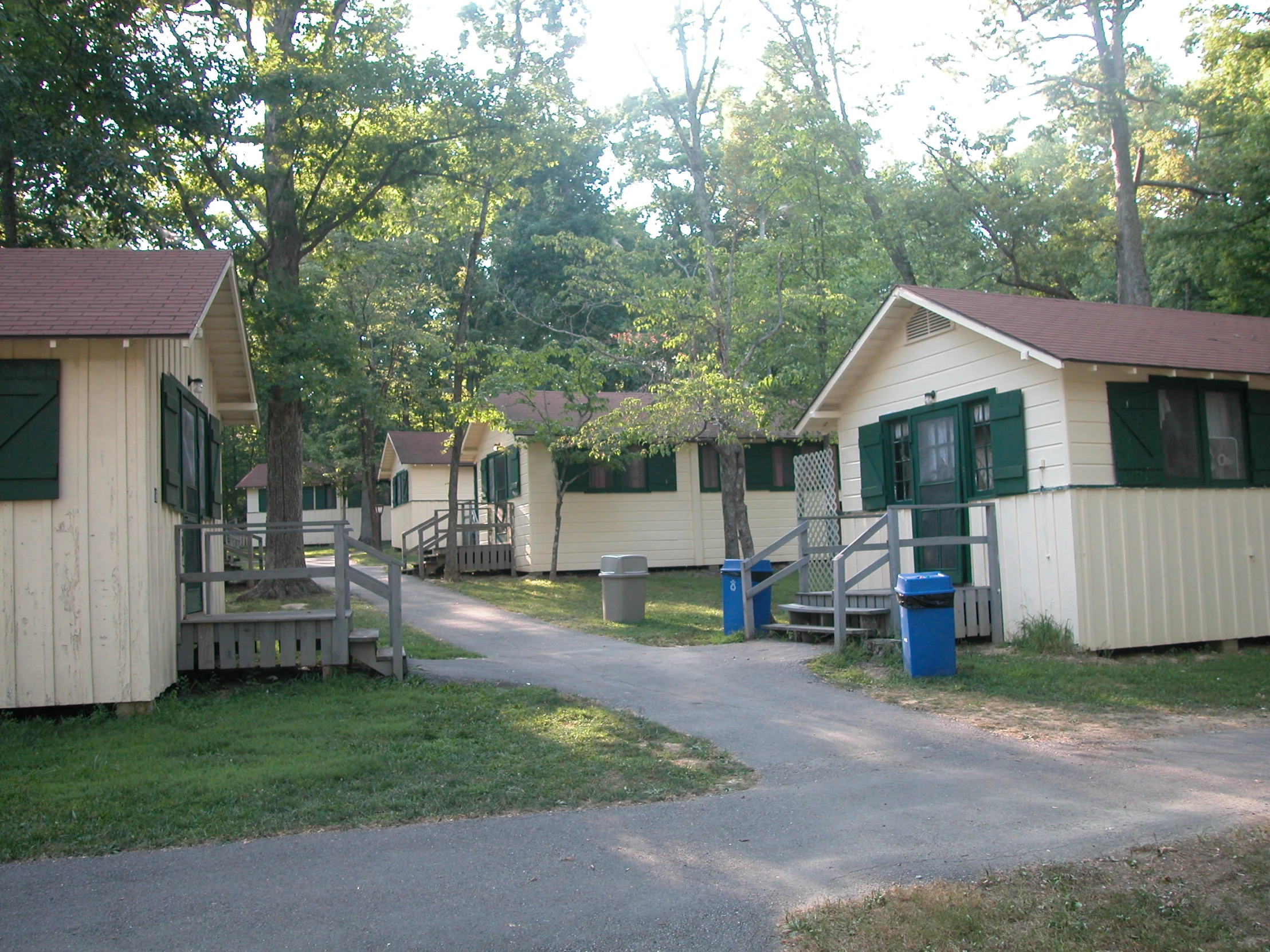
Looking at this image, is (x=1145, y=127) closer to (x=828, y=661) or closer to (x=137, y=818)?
(x=828, y=661)

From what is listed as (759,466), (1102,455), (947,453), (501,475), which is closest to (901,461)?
(947,453)

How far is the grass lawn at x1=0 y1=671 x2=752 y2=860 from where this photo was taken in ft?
20.2

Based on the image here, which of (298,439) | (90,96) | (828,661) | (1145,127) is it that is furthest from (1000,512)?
(1145,127)

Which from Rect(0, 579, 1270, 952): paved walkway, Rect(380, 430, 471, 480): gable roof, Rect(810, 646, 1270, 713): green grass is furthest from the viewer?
Rect(380, 430, 471, 480): gable roof

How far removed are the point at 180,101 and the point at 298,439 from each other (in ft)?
19.8

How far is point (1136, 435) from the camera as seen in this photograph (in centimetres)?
1173

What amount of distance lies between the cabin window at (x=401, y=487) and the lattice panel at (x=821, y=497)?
20233 mm

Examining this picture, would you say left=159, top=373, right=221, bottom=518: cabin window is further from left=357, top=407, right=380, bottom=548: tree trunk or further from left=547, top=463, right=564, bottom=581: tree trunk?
left=357, top=407, right=380, bottom=548: tree trunk

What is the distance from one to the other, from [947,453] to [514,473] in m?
13.3

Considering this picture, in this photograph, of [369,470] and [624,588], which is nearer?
[624,588]

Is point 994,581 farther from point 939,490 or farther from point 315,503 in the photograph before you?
point 315,503

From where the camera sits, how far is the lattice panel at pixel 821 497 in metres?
16.1

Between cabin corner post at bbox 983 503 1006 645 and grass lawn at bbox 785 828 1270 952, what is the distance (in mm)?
6952

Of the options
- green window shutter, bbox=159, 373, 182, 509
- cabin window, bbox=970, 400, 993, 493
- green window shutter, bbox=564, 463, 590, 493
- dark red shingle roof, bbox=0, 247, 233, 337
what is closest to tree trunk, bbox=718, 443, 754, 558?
green window shutter, bbox=564, 463, 590, 493
